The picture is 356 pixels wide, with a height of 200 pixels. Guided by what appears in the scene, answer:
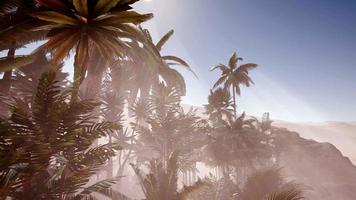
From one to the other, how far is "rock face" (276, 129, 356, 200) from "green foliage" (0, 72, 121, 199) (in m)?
Answer: 42.4

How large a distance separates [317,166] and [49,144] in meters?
49.8

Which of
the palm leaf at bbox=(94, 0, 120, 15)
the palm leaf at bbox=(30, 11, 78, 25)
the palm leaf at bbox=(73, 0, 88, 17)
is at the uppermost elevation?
the palm leaf at bbox=(94, 0, 120, 15)

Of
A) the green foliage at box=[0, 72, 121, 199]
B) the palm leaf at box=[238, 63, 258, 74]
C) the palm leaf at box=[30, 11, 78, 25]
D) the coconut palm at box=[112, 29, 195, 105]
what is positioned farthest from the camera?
the palm leaf at box=[238, 63, 258, 74]

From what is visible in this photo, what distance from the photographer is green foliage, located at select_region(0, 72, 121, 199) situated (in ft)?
18.0

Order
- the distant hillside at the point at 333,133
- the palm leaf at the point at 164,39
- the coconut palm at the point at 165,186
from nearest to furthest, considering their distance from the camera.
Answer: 1. the coconut palm at the point at 165,186
2. the palm leaf at the point at 164,39
3. the distant hillside at the point at 333,133

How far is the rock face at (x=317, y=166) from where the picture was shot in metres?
44.6

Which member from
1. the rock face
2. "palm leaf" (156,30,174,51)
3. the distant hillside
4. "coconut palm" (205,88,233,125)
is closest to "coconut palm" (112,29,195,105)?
"palm leaf" (156,30,174,51)

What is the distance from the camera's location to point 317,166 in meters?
47.0

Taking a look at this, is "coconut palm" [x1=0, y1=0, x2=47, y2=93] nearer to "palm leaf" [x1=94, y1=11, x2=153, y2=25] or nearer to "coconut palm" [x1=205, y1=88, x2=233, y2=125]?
"palm leaf" [x1=94, y1=11, x2=153, y2=25]

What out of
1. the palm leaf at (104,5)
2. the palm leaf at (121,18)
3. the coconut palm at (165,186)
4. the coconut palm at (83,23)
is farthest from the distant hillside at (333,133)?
the palm leaf at (104,5)

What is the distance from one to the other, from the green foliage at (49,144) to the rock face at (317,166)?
42.4 meters

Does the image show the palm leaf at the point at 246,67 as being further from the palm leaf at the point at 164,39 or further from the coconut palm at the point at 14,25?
the coconut palm at the point at 14,25

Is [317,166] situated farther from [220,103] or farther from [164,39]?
[164,39]

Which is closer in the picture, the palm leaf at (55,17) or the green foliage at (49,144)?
the green foliage at (49,144)
